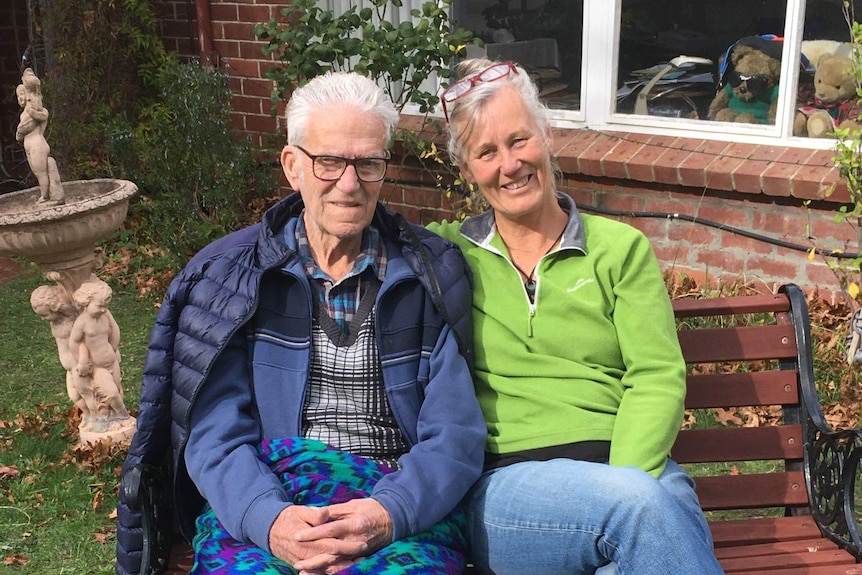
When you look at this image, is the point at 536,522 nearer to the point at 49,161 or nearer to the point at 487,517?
the point at 487,517

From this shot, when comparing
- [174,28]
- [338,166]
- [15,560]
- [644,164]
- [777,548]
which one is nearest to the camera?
[338,166]

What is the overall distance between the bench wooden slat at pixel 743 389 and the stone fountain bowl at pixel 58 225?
2.46 meters

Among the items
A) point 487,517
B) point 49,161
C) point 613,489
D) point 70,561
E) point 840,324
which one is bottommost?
point 70,561

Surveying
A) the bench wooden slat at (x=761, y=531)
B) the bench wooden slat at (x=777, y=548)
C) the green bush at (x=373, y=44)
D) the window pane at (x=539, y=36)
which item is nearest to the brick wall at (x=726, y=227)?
the window pane at (x=539, y=36)

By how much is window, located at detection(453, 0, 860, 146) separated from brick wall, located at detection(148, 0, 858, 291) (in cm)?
19

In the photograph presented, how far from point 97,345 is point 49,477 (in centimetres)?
62

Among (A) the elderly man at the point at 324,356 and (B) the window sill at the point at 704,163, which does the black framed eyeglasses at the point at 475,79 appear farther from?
(B) the window sill at the point at 704,163

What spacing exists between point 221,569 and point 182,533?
1.46 feet

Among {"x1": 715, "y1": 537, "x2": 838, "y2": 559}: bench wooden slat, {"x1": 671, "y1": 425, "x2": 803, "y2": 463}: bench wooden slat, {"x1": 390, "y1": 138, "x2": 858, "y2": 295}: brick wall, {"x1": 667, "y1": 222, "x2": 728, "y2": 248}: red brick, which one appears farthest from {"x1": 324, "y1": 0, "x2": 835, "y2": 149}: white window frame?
{"x1": 715, "y1": 537, "x2": 838, "y2": 559}: bench wooden slat

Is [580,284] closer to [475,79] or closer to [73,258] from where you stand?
[475,79]

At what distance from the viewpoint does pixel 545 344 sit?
9.02 ft

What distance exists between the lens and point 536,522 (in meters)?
2.47

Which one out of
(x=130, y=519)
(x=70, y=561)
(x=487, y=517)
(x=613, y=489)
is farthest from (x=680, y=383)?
(x=70, y=561)

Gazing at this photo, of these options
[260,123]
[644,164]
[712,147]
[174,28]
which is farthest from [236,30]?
[712,147]
